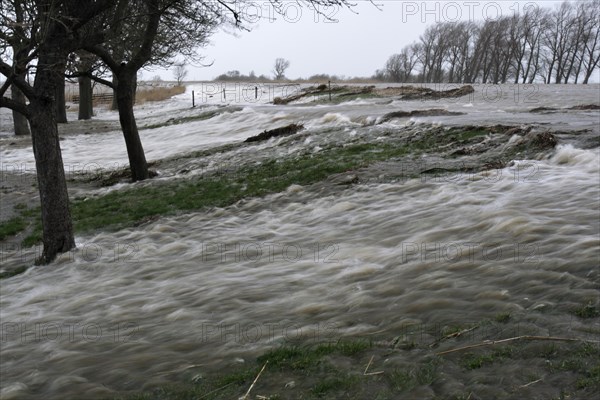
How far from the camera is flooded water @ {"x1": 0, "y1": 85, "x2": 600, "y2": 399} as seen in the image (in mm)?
4434

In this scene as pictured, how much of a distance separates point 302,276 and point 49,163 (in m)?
4.38

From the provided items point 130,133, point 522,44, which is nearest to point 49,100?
point 130,133

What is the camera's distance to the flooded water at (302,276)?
4.43 metres

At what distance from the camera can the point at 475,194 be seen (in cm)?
766

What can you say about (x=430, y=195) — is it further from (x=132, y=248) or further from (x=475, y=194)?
(x=132, y=248)

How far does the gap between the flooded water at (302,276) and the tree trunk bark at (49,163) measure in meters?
0.39

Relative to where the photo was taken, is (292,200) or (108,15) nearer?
(292,200)

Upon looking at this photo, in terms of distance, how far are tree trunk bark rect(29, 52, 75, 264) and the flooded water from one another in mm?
392

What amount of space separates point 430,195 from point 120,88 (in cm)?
826

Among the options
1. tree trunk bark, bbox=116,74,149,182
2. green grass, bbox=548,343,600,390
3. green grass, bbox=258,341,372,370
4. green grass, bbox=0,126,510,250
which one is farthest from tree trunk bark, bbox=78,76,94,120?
green grass, bbox=548,343,600,390

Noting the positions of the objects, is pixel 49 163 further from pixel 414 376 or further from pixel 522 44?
pixel 522 44

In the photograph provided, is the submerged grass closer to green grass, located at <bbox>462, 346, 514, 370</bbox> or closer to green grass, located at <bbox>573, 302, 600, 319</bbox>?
green grass, located at <bbox>573, 302, 600, 319</bbox>

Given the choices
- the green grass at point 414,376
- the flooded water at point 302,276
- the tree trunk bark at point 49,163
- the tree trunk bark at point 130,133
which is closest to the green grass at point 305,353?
the flooded water at point 302,276

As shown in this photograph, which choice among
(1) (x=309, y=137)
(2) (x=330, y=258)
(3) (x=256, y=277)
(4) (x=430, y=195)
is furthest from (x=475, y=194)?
(1) (x=309, y=137)
